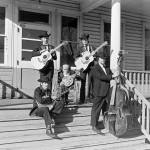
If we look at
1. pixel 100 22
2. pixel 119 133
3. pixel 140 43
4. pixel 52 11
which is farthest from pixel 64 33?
pixel 119 133

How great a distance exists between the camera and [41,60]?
5.38m

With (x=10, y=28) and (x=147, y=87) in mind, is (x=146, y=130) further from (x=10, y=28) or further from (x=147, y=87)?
(x=10, y=28)

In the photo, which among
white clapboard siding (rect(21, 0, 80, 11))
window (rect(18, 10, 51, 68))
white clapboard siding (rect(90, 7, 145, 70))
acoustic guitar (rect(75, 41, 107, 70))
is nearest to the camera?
acoustic guitar (rect(75, 41, 107, 70))

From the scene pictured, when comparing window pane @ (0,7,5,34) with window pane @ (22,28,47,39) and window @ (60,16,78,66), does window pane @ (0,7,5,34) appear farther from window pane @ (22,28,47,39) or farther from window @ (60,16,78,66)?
window @ (60,16,78,66)

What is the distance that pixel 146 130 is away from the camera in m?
5.23

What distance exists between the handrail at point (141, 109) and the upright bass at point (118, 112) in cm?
39

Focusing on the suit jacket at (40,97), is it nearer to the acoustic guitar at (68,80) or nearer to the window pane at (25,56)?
the acoustic guitar at (68,80)

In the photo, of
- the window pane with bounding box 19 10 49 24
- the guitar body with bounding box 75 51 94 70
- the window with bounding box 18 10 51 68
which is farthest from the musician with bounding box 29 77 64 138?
the window pane with bounding box 19 10 49 24

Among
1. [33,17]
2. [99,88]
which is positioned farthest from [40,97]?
[33,17]

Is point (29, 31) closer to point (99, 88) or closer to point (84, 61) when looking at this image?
point (84, 61)

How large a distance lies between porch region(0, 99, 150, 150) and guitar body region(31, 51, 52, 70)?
3.16 feet

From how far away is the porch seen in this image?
169 inches

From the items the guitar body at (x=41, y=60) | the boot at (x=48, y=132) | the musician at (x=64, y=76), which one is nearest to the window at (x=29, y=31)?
the guitar body at (x=41, y=60)

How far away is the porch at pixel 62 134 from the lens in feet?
14.1
